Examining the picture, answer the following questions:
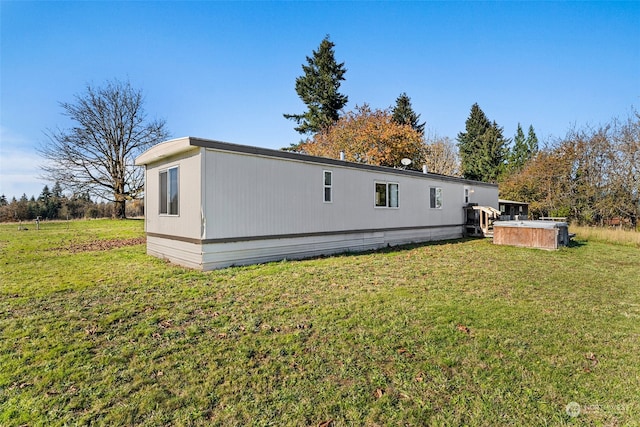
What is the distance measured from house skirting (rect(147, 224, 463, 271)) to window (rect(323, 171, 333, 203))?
101 centimetres

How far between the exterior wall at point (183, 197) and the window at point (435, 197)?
369 inches

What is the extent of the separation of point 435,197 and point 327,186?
6.00 m

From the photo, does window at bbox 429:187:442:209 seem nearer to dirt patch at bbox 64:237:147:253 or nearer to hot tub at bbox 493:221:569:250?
hot tub at bbox 493:221:569:250

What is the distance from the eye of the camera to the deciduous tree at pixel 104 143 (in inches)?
810

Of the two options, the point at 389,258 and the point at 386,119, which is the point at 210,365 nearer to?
the point at 389,258

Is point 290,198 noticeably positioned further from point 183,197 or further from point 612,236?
point 612,236

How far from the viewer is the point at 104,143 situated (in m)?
21.5

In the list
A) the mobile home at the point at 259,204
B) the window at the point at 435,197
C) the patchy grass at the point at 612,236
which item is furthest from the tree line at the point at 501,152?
the mobile home at the point at 259,204

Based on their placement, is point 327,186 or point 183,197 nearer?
point 183,197

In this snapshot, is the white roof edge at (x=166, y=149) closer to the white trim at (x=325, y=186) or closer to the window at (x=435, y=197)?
the white trim at (x=325, y=186)

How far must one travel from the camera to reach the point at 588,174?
1927 centimetres

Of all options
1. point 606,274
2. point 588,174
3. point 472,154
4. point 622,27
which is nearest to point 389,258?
point 606,274

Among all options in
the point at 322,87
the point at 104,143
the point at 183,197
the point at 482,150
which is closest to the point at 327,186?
the point at 183,197

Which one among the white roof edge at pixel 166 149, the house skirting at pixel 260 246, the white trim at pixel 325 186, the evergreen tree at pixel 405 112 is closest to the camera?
the white roof edge at pixel 166 149
